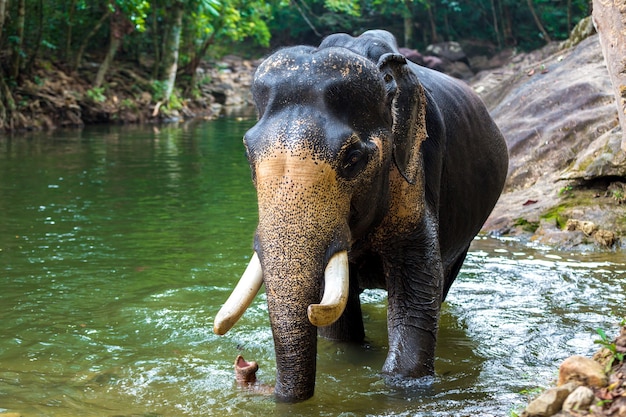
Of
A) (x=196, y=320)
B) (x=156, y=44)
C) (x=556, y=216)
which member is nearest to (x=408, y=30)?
(x=156, y=44)

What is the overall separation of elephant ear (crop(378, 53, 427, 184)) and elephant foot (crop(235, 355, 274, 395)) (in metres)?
1.30

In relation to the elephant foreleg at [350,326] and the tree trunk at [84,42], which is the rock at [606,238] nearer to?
the elephant foreleg at [350,326]

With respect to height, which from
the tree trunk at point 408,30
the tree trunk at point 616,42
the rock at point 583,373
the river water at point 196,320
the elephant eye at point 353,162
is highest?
the tree trunk at point 408,30

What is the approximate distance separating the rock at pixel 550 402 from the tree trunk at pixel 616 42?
1681 mm

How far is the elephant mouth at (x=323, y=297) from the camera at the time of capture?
151 inches

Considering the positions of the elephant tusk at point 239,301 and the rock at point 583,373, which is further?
the elephant tusk at point 239,301

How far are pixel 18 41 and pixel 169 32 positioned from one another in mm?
7506

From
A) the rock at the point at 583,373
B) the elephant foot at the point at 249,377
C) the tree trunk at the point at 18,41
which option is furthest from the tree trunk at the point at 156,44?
the rock at the point at 583,373

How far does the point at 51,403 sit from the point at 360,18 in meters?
41.7

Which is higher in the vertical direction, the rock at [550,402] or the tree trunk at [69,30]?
the tree trunk at [69,30]

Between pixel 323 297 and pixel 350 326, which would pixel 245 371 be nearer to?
pixel 323 297

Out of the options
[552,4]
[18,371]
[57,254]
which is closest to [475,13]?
[552,4]

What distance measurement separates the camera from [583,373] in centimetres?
372

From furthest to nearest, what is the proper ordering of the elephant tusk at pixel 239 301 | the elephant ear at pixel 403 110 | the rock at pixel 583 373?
the elephant ear at pixel 403 110 < the elephant tusk at pixel 239 301 < the rock at pixel 583 373
